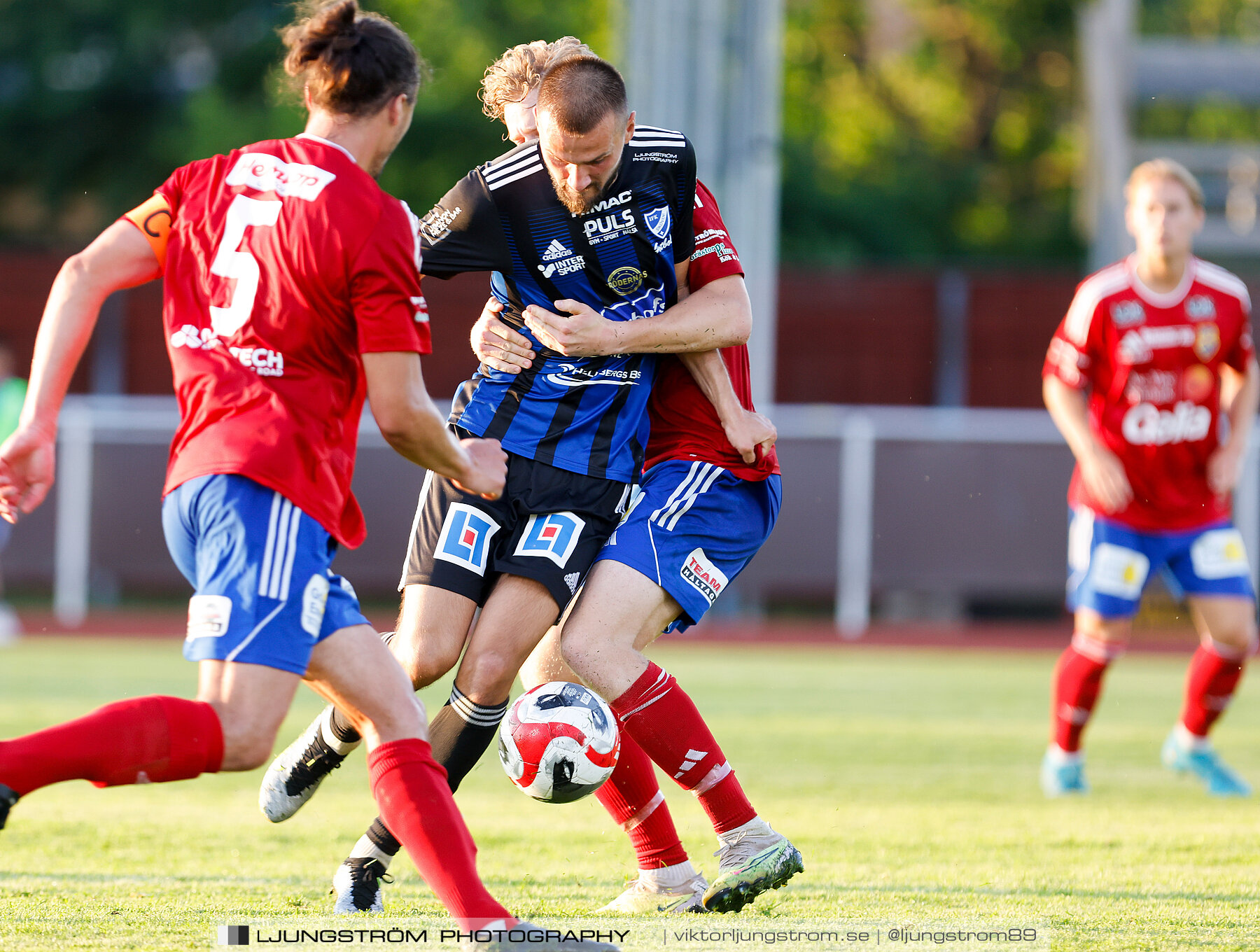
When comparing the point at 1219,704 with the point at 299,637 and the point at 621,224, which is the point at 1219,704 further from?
the point at 299,637

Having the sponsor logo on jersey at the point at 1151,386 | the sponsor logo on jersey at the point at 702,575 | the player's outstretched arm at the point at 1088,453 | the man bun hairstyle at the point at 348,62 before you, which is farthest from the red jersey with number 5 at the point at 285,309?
the sponsor logo on jersey at the point at 1151,386

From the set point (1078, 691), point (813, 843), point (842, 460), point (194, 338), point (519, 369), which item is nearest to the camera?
point (194, 338)

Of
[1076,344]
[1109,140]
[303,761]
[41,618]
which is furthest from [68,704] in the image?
[1109,140]

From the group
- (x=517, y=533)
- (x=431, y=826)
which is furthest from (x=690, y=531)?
(x=431, y=826)

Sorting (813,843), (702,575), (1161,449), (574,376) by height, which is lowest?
(813,843)

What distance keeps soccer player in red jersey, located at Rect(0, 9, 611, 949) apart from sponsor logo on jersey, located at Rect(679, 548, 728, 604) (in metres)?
0.97

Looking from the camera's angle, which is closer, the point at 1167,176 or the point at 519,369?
the point at 519,369

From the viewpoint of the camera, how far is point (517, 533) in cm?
407

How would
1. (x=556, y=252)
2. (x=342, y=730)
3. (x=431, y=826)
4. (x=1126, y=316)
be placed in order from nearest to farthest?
(x=431, y=826) < (x=342, y=730) < (x=556, y=252) < (x=1126, y=316)

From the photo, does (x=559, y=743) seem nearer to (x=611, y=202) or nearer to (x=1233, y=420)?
(x=611, y=202)

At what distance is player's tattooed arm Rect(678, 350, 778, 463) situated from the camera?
4.18 metres

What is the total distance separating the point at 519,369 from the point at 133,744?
1560mm

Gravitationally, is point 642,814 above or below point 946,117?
above

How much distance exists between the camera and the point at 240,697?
3.09 metres
